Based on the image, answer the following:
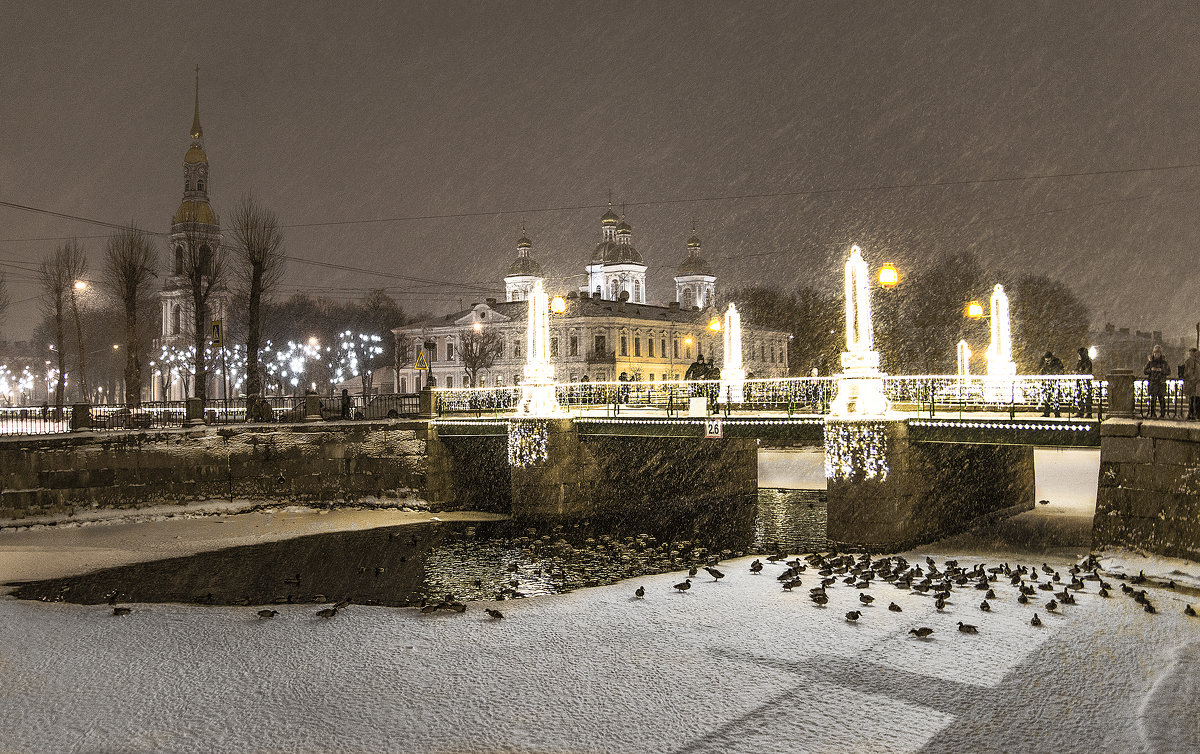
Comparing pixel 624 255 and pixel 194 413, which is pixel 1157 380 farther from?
pixel 624 255

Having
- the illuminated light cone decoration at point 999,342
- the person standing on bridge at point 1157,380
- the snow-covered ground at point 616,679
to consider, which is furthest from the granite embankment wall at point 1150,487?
the illuminated light cone decoration at point 999,342

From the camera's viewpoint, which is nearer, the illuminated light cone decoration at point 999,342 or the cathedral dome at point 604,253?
the illuminated light cone decoration at point 999,342

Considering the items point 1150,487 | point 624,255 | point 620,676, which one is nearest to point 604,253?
point 624,255

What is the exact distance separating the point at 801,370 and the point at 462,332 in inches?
1290

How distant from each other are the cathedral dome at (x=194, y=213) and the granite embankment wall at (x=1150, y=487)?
256 feet

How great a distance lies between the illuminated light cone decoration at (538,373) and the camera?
81.5 feet

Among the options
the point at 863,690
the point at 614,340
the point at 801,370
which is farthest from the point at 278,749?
the point at 801,370

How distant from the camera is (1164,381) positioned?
642 inches

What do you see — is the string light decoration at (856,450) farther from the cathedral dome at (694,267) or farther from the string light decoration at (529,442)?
the cathedral dome at (694,267)

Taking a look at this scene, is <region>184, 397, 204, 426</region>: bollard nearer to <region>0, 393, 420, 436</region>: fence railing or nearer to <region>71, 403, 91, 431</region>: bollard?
<region>0, 393, 420, 436</region>: fence railing

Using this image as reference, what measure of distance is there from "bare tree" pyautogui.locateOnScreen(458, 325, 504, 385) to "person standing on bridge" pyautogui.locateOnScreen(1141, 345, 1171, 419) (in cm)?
5512

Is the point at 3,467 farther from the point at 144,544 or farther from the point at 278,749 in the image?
the point at 278,749

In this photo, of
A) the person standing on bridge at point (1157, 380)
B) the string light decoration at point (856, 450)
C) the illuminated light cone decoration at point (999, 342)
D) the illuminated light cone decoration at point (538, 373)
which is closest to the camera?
the person standing on bridge at point (1157, 380)

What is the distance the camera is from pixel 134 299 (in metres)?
31.0
